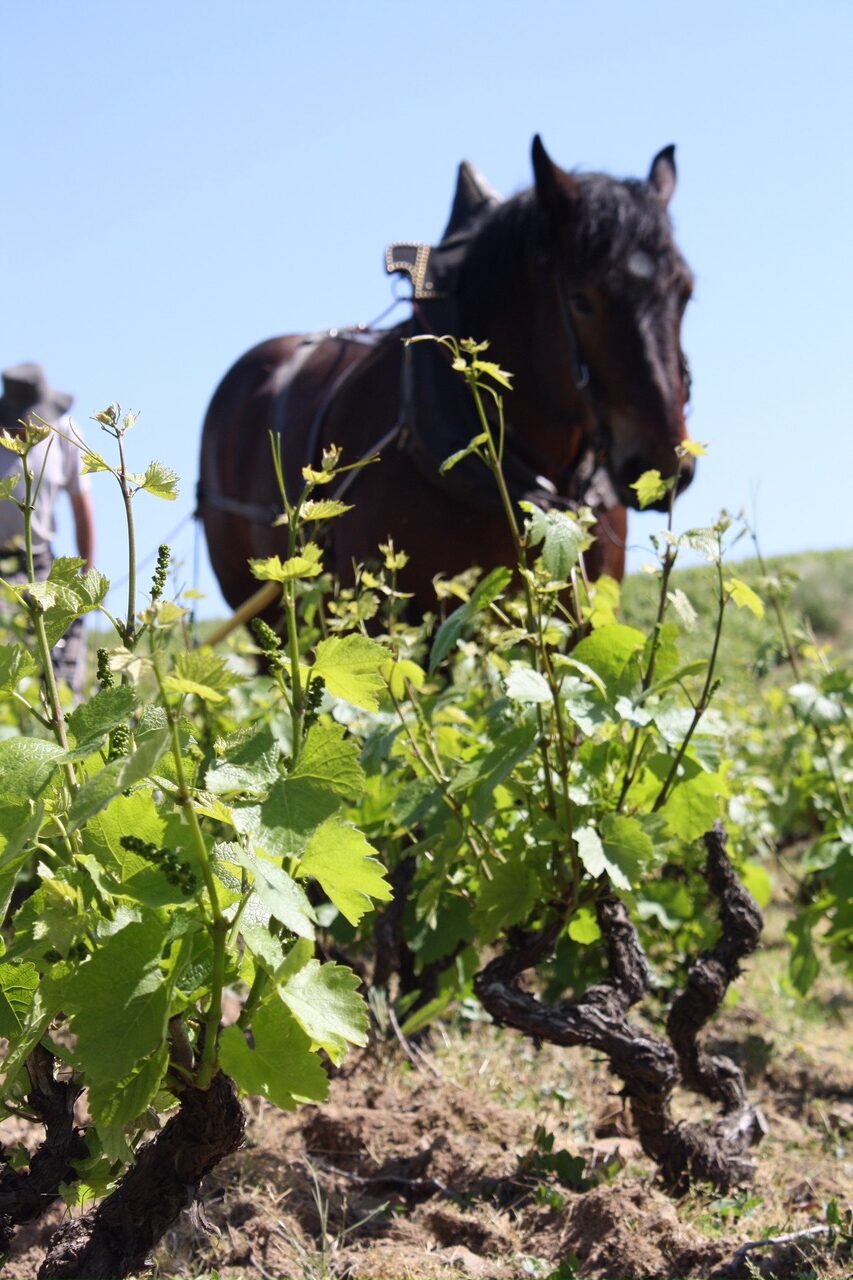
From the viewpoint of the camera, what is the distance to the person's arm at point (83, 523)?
612 centimetres

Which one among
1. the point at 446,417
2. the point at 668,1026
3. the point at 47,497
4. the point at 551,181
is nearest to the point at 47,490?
the point at 47,497

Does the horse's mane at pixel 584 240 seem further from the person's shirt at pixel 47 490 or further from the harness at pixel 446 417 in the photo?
the person's shirt at pixel 47 490

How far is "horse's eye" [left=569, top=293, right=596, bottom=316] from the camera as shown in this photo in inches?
159

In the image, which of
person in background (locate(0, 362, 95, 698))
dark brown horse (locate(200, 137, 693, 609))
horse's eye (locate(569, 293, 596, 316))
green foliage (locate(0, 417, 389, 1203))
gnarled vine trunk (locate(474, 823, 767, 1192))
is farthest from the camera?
person in background (locate(0, 362, 95, 698))

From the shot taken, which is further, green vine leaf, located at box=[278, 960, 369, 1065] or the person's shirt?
the person's shirt

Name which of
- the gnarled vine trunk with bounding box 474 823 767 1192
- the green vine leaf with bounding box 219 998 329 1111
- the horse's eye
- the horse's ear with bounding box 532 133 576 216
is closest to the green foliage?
the green vine leaf with bounding box 219 998 329 1111

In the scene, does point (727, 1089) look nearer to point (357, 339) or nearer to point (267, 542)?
point (267, 542)

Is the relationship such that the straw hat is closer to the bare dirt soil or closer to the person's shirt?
the person's shirt

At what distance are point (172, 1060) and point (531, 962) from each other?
80 cm

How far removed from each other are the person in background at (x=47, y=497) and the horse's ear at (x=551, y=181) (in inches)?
80.9

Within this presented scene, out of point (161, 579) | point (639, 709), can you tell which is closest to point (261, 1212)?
point (639, 709)

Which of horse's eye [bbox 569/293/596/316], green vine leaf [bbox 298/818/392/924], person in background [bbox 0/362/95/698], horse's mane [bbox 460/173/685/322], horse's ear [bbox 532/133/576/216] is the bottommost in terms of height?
person in background [bbox 0/362/95/698]

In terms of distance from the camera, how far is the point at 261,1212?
196 centimetres

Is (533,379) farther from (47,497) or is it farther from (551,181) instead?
(47,497)
